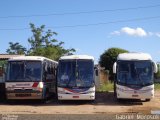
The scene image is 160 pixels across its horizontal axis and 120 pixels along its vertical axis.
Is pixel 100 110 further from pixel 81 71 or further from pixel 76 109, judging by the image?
pixel 81 71

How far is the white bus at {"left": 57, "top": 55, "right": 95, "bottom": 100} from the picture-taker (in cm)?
2480

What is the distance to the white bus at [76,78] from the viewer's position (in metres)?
24.8

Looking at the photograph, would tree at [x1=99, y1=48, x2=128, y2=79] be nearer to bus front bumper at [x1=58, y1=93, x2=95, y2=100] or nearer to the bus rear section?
bus front bumper at [x1=58, y1=93, x2=95, y2=100]

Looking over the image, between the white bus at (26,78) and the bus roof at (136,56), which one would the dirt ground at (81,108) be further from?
the bus roof at (136,56)

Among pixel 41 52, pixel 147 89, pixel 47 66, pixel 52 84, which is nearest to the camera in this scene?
pixel 147 89

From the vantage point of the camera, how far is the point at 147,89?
2502cm

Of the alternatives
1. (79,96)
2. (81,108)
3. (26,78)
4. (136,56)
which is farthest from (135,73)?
(26,78)

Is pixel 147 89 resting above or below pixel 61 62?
below

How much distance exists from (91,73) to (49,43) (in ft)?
124

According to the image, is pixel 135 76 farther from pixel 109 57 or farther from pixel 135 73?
pixel 109 57

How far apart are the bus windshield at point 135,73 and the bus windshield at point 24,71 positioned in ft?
16.4

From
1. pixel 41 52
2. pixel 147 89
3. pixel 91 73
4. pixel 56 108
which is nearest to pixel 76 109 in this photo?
pixel 56 108

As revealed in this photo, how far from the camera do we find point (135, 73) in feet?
83.7

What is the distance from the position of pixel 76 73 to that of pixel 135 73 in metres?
3.61
